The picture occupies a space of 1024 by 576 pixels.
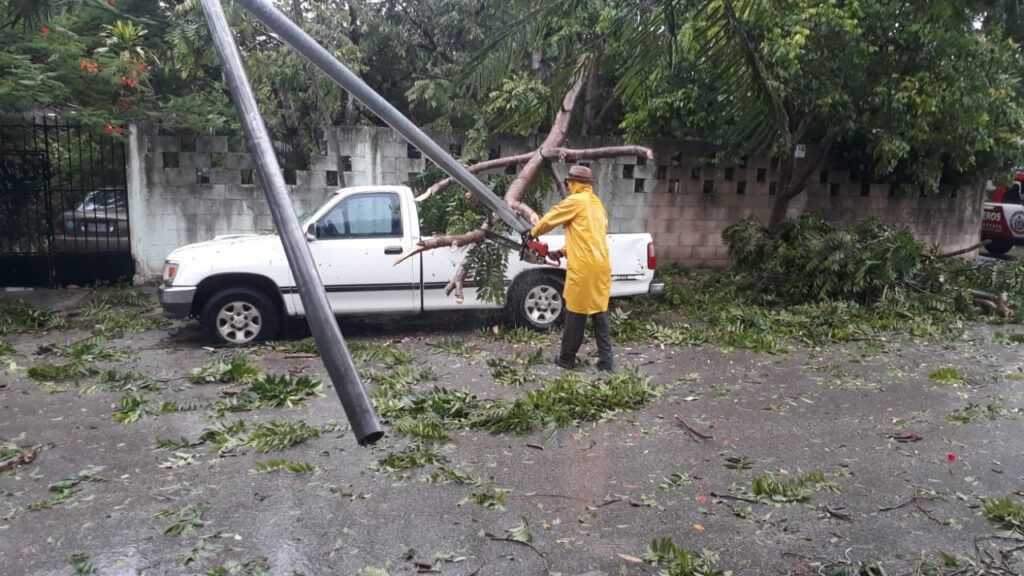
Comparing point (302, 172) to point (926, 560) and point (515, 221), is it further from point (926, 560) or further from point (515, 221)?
point (926, 560)

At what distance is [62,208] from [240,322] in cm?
460

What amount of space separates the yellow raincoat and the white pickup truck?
1271mm

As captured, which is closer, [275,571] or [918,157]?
[275,571]

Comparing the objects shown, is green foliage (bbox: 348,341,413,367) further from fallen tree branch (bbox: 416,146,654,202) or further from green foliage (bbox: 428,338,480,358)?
fallen tree branch (bbox: 416,146,654,202)

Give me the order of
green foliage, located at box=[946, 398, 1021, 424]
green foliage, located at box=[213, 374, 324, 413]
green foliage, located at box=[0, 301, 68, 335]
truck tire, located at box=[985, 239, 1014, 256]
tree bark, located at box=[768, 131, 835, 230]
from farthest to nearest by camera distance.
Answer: truck tire, located at box=[985, 239, 1014, 256] → tree bark, located at box=[768, 131, 835, 230] → green foliage, located at box=[0, 301, 68, 335] → green foliage, located at box=[213, 374, 324, 413] → green foliage, located at box=[946, 398, 1021, 424]

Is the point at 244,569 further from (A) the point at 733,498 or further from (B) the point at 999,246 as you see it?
(B) the point at 999,246

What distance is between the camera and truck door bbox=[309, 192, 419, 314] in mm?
8516

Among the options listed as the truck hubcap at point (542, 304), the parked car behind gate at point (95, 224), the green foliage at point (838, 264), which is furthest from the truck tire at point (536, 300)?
the parked car behind gate at point (95, 224)

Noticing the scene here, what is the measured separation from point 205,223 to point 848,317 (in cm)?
859

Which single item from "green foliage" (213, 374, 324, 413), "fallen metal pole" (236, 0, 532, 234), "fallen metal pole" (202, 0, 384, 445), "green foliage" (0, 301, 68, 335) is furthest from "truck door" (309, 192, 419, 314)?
"fallen metal pole" (202, 0, 384, 445)

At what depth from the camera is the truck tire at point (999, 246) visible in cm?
1889

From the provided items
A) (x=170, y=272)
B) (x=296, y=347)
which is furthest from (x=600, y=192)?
(x=170, y=272)

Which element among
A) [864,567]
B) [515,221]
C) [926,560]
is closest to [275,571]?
[515,221]

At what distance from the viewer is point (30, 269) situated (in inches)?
438
